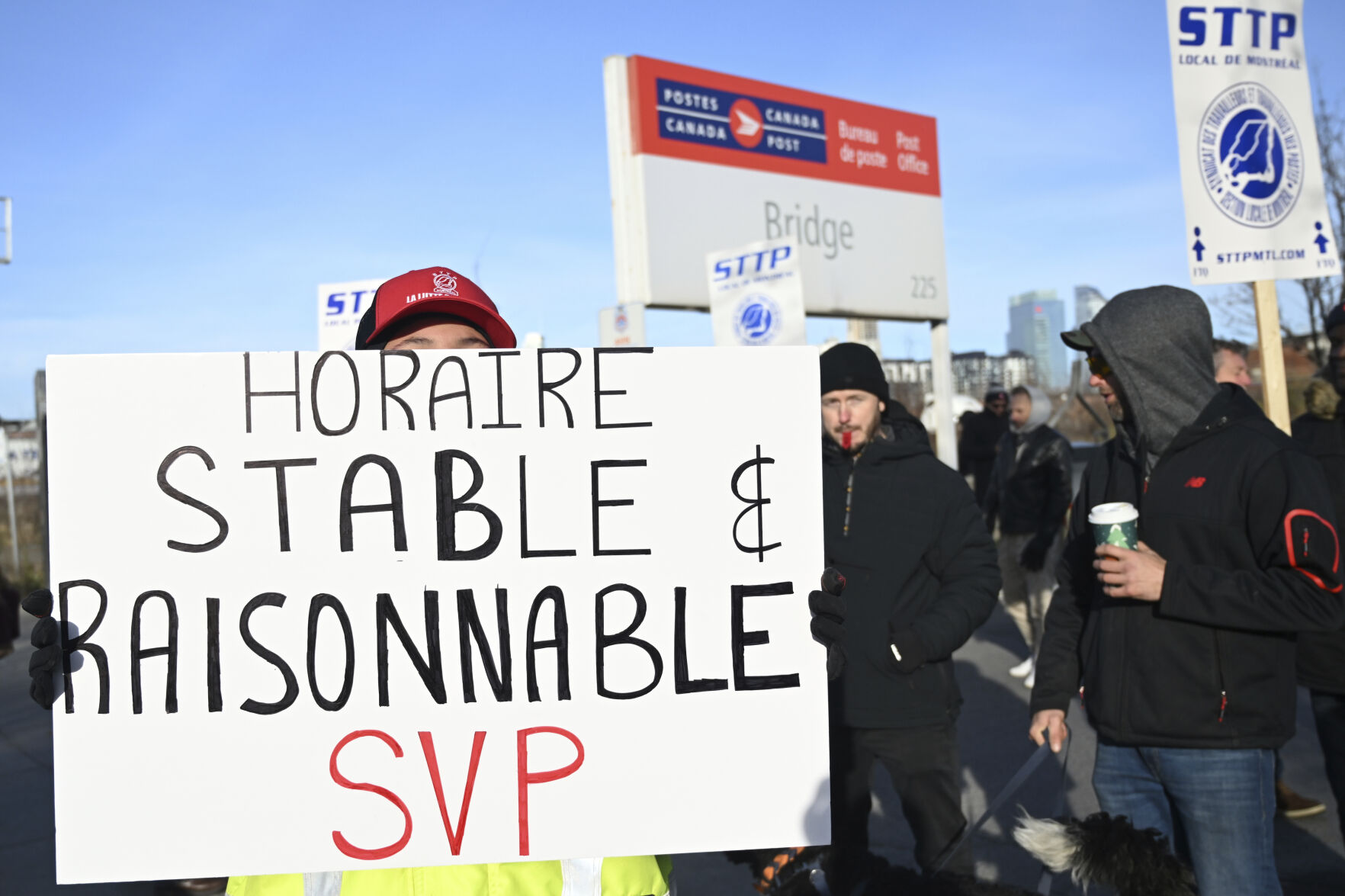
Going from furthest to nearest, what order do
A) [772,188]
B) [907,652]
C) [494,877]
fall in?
[772,188] → [907,652] → [494,877]

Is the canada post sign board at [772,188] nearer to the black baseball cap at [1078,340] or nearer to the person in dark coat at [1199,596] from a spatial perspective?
the black baseball cap at [1078,340]

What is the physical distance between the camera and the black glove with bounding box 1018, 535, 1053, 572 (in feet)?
25.0

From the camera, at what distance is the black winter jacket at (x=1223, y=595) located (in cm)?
255

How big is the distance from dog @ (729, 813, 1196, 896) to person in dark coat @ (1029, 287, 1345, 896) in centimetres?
23

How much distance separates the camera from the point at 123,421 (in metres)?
1.89

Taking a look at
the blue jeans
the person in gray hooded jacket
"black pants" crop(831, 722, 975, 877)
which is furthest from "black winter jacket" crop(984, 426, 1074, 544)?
the blue jeans

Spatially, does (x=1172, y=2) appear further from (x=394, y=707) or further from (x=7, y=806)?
(x=7, y=806)

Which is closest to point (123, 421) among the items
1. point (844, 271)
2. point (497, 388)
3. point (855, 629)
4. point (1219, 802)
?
point (497, 388)

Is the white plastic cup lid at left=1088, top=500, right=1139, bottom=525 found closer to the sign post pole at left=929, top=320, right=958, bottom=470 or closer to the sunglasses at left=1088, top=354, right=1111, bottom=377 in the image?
the sunglasses at left=1088, top=354, right=1111, bottom=377

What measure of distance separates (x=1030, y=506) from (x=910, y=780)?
485 centimetres

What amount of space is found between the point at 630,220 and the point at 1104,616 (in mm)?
9245

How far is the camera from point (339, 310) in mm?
9062

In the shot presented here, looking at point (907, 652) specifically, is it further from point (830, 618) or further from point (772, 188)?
point (772, 188)

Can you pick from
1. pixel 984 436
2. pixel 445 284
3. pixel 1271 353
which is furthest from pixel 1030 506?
pixel 445 284
